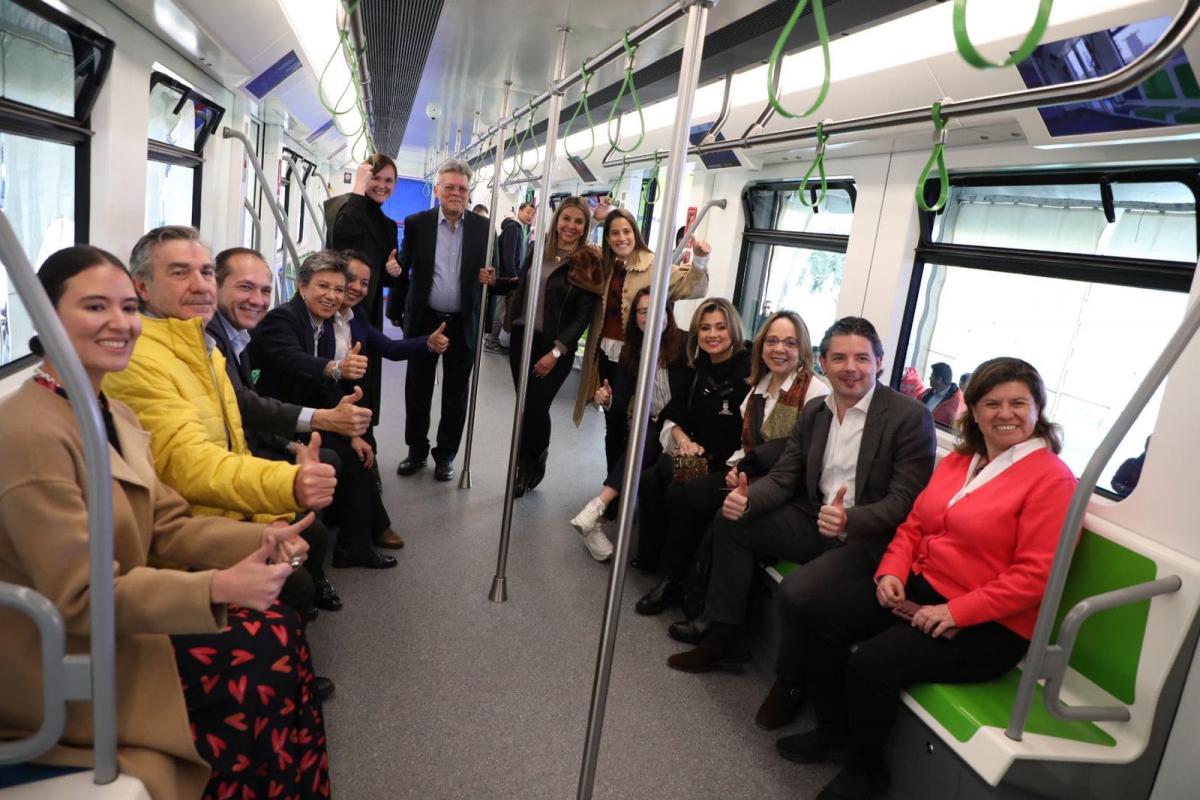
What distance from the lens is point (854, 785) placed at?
2365 millimetres

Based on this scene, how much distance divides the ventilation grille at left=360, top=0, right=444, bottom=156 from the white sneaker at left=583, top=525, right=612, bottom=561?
2673mm

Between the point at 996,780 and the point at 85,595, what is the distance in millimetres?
2096

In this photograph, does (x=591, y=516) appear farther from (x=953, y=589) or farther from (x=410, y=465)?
(x=953, y=589)

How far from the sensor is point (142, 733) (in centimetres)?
148

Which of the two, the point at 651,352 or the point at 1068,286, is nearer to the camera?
the point at 651,352

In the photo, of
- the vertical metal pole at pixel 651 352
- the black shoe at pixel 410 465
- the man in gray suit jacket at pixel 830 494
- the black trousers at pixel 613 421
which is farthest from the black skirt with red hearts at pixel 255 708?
the black shoe at pixel 410 465

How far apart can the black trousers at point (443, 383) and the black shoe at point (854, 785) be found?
3003mm

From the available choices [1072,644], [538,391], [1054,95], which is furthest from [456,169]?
[1072,644]

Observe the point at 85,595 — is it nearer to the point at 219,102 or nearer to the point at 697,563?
the point at 697,563

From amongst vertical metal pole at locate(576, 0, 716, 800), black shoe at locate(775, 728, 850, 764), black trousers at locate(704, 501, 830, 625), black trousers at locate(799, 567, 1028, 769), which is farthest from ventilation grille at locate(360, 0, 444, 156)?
black shoe at locate(775, 728, 850, 764)

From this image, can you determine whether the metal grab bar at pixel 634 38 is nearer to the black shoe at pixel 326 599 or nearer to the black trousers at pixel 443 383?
the black trousers at pixel 443 383

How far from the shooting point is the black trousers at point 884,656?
2.31 meters

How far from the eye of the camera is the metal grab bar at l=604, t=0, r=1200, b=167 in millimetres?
1580

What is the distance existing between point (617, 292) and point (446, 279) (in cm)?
102
